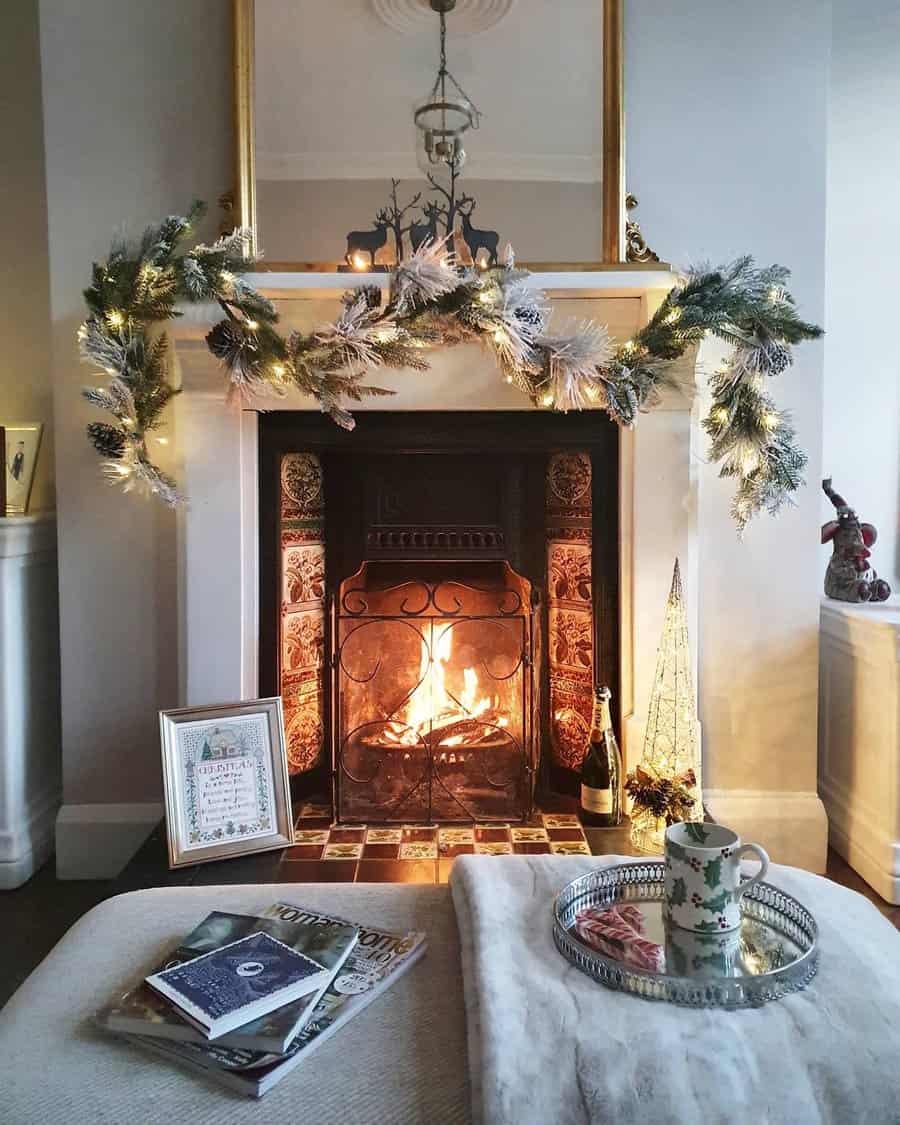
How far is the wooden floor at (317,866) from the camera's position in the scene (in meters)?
1.92

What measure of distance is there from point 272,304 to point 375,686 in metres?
0.98

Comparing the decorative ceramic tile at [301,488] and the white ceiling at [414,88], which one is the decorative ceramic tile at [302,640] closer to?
the decorative ceramic tile at [301,488]

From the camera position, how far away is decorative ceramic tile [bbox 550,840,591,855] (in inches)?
81.0

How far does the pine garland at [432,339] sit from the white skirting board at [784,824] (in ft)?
2.59

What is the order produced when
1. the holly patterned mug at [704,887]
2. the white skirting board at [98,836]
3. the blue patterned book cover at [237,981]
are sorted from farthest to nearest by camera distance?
the white skirting board at [98,836]
the holly patterned mug at [704,887]
the blue patterned book cover at [237,981]

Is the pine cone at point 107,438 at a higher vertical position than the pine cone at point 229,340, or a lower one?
lower

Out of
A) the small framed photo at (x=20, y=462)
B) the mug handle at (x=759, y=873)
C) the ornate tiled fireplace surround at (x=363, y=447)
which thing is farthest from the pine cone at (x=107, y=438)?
the mug handle at (x=759, y=873)

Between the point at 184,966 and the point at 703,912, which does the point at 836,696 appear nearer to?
the point at 703,912

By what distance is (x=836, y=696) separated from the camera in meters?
2.44

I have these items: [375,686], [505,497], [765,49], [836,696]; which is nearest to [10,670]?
[375,686]

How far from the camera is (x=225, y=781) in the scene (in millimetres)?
2025

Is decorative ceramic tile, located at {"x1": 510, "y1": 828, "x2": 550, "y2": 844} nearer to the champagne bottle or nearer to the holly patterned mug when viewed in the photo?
the champagne bottle

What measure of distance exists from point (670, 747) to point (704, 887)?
1141 millimetres

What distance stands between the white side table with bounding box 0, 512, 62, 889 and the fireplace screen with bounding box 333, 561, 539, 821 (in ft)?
2.65
